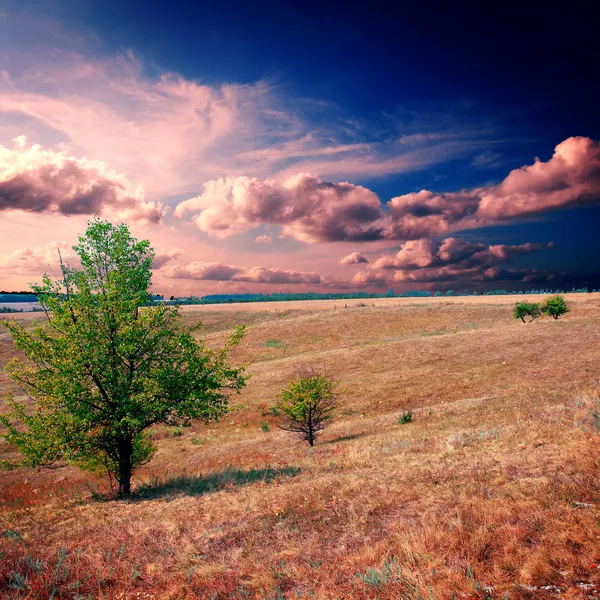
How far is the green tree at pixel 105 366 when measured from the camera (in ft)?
48.3

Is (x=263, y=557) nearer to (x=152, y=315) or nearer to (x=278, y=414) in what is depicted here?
(x=152, y=315)

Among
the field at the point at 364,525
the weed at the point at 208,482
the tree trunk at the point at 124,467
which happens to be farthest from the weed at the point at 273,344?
the tree trunk at the point at 124,467

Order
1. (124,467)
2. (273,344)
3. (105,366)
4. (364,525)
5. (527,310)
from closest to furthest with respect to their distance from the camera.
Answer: (364,525), (105,366), (124,467), (527,310), (273,344)

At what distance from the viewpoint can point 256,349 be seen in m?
69.1

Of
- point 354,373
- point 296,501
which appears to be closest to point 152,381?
point 296,501

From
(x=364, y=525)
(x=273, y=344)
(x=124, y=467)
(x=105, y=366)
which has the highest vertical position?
(x=105, y=366)

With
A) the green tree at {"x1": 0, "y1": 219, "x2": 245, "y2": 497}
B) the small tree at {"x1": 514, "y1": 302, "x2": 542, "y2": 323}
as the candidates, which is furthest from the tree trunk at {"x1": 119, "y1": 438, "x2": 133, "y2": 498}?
the small tree at {"x1": 514, "y1": 302, "x2": 542, "y2": 323}

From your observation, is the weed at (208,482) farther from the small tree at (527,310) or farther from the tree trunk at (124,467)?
the small tree at (527,310)

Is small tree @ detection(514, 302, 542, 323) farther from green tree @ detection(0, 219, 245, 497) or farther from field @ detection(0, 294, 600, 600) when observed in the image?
green tree @ detection(0, 219, 245, 497)

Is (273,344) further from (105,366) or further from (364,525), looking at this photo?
(364,525)

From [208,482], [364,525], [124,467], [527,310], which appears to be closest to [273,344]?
[527,310]

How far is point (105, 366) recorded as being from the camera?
15.2 m

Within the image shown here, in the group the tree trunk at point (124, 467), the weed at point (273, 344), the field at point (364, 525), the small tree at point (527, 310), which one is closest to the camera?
the field at point (364, 525)

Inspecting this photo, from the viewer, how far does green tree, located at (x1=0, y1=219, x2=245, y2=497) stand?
14.7m
